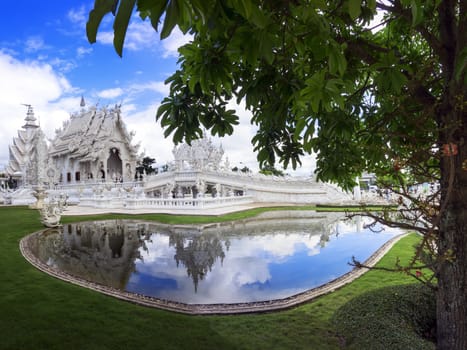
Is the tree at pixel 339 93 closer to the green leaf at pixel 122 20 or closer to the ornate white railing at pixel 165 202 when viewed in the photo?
the green leaf at pixel 122 20

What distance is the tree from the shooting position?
147cm

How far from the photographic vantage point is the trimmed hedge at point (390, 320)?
9.21 feet

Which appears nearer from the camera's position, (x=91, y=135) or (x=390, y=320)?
(x=390, y=320)

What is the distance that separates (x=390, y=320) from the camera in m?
3.13

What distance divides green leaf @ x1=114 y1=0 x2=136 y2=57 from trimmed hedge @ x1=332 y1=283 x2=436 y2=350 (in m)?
3.13

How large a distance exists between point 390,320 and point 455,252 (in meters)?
1.11

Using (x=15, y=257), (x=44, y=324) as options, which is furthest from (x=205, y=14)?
(x=15, y=257)

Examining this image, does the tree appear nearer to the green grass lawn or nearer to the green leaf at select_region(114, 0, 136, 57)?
the green leaf at select_region(114, 0, 136, 57)

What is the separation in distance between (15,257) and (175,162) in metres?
19.7

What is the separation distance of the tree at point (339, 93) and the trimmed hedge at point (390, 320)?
1.19 ft

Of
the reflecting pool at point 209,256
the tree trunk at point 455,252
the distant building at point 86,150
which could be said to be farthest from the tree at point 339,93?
the distant building at point 86,150

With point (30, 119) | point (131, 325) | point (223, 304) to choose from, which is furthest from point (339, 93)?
point (30, 119)

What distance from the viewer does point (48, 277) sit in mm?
5465

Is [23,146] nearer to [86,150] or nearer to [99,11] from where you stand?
[86,150]
